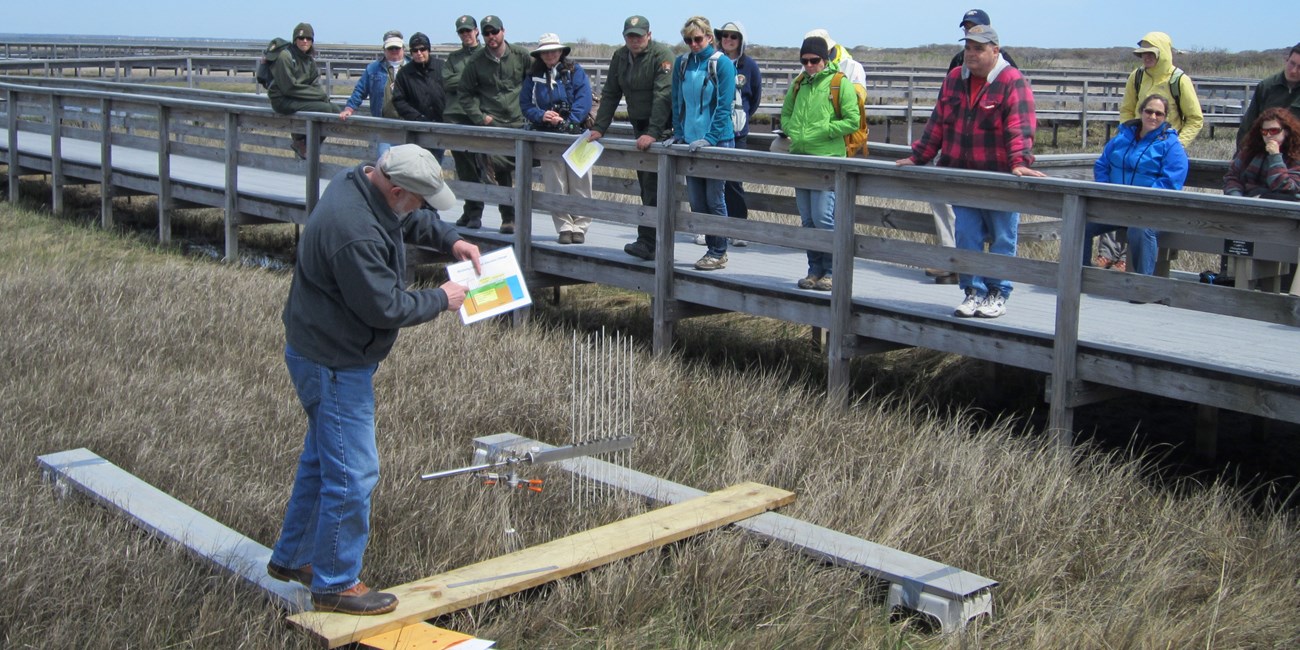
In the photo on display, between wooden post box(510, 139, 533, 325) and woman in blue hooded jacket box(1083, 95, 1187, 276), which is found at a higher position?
woman in blue hooded jacket box(1083, 95, 1187, 276)

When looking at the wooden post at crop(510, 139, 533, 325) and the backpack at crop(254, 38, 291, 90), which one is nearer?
the wooden post at crop(510, 139, 533, 325)

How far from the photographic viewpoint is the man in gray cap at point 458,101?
439 inches

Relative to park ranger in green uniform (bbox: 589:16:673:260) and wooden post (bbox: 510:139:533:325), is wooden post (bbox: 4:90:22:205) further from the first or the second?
park ranger in green uniform (bbox: 589:16:673:260)

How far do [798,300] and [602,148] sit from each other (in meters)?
1.81

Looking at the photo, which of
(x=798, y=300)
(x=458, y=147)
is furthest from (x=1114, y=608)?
(x=458, y=147)

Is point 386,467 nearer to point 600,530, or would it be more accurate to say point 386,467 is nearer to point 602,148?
point 600,530

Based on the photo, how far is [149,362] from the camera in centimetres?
807

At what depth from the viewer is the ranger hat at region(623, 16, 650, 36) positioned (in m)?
9.23

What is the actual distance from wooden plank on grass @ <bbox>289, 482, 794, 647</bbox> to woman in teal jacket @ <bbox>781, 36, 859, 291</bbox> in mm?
2784

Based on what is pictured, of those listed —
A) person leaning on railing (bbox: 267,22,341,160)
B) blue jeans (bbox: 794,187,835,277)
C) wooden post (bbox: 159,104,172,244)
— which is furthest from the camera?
wooden post (bbox: 159,104,172,244)

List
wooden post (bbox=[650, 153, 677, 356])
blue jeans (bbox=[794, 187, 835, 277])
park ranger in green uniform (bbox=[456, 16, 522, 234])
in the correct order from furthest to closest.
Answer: park ranger in green uniform (bbox=[456, 16, 522, 234])
wooden post (bbox=[650, 153, 677, 356])
blue jeans (bbox=[794, 187, 835, 277])

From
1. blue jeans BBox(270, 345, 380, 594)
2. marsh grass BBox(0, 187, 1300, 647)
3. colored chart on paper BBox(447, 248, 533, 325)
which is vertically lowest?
marsh grass BBox(0, 187, 1300, 647)

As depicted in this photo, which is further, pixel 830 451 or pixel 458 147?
pixel 458 147

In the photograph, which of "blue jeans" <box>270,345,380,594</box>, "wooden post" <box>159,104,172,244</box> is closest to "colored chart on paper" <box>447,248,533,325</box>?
"blue jeans" <box>270,345,380,594</box>
